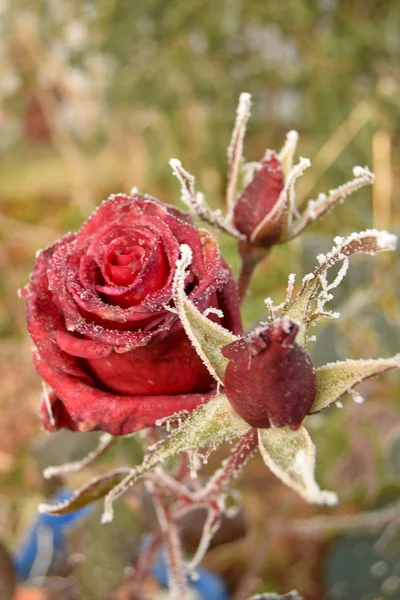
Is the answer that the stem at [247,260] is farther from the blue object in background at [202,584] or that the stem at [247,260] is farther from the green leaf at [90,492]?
the blue object in background at [202,584]

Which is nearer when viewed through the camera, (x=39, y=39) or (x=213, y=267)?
(x=213, y=267)

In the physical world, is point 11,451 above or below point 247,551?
above

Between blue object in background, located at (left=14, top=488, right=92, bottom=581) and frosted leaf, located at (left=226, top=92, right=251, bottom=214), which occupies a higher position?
frosted leaf, located at (left=226, top=92, right=251, bottom=214)

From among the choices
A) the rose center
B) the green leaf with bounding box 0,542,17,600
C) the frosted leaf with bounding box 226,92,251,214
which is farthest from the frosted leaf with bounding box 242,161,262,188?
the green leaf with bounding box 0,542,17,600

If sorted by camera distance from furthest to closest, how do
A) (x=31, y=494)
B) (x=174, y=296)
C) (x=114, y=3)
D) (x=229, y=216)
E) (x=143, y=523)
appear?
(x=114, y=3) → (x=31, y=494) → (x=143, y=523) → (x=229, y=216) → (x=174, y=296)

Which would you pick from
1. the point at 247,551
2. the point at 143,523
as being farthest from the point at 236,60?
the point at 143,523

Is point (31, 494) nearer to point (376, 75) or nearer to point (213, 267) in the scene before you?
point (213, 267)

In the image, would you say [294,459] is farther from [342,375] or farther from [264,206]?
[264,206]

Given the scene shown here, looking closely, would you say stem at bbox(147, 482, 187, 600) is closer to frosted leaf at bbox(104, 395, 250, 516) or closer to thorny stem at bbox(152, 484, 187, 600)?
thorny stem at bbox(152, 484, 187, 600)
